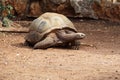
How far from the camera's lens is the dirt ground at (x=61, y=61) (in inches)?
211

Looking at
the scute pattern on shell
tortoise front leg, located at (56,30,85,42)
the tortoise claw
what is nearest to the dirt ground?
the tortoise claw

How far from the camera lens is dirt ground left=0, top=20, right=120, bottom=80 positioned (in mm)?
5371

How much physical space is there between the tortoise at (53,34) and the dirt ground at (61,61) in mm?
160

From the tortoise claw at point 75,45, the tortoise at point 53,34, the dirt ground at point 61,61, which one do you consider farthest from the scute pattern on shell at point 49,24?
the dirt ground at point 61,61

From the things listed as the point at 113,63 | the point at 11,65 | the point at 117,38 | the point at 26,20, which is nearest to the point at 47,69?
the point at 11,65

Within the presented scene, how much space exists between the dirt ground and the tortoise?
160 millimetres

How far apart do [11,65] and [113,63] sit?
5.16 feet

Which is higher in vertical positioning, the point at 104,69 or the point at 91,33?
the point at 104,69

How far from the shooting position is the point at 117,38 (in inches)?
367

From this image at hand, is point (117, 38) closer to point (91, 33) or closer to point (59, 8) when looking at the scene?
point (91, 33)

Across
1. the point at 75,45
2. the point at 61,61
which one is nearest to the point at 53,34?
the point at 75,45

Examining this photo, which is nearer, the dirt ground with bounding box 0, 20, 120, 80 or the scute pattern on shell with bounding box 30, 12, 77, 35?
the dirt ground with bounding box 0, 20, 120, 80

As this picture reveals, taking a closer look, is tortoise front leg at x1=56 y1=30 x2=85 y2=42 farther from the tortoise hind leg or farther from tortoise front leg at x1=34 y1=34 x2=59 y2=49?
tortoise front leg at x1=34 y1=34 x2=59 y2=49

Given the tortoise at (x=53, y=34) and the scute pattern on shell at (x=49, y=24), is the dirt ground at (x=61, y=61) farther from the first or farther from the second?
the scute pattern on shell at (x=49, y=24)
